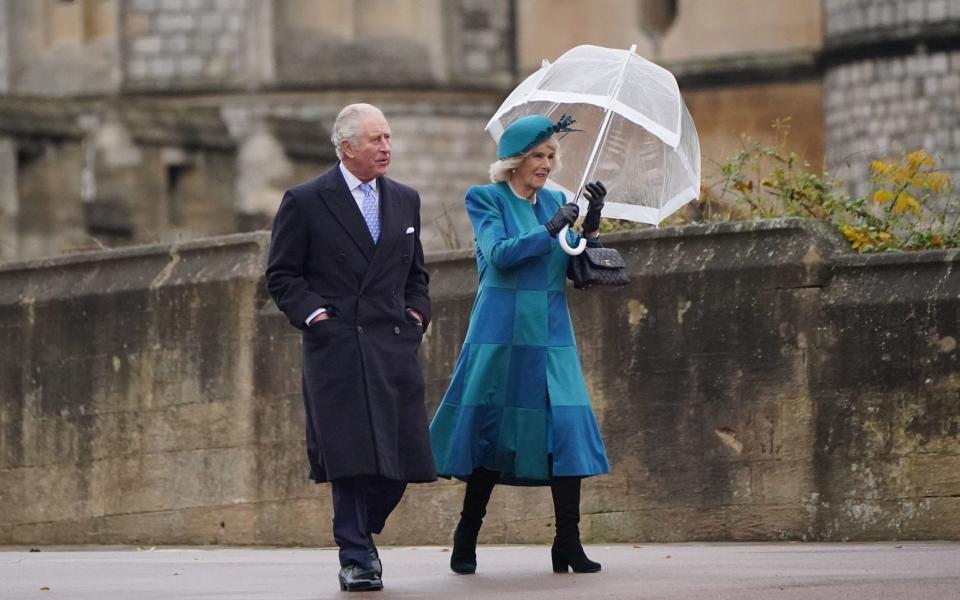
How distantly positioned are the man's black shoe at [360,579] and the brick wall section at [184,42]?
28.9 m

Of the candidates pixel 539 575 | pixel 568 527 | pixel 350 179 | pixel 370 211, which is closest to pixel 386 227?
pixel 370 211

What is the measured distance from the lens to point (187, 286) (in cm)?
1341

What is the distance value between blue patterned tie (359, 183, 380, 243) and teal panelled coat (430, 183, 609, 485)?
1.15ft

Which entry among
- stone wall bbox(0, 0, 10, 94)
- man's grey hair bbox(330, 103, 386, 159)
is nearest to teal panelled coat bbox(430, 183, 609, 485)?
man's grey hair bbox(330, 103, 386, 159)

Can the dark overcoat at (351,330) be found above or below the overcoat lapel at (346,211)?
below

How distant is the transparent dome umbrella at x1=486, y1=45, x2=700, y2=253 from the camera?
400 inches

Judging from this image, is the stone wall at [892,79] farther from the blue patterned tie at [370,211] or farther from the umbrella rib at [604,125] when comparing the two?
the blue patterned tie at [370,211]

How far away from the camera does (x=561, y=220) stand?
9492 millimetres

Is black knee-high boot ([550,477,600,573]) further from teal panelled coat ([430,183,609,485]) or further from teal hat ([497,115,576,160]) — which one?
teal hat ([497,115,576,160])

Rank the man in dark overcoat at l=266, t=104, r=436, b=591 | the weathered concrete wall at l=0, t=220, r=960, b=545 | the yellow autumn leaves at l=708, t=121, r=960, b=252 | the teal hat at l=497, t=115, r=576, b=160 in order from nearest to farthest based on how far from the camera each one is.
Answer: the man in dark overcoat at l=266, t=104, r=436, b=591, the teal hat at l=497, t=115, r=576, b=160, the weathered concrete wall at l=0, t=220, r=960, b=545, the yellow autumn leaves at l=708, t=121, r=960, b=252

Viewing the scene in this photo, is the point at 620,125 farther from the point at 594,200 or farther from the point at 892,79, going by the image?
the point at 892,79

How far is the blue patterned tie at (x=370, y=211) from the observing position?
955cm

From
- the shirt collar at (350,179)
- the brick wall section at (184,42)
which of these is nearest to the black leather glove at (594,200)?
the shirt collar at (350,179)

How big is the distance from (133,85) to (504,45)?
5391 mm
